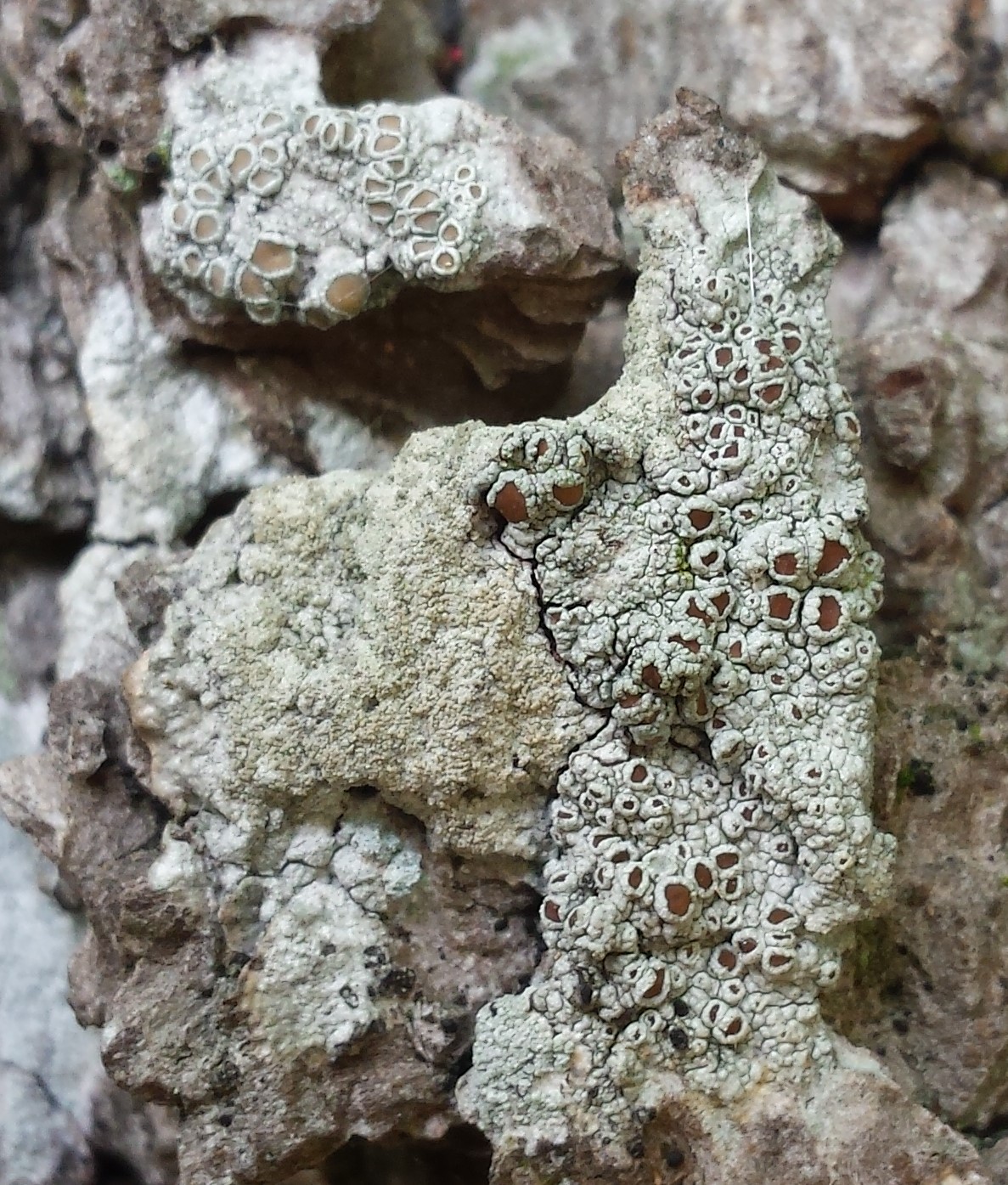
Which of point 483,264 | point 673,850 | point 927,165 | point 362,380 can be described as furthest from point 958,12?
point 673,850

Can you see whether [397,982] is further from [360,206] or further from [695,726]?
[360,206]

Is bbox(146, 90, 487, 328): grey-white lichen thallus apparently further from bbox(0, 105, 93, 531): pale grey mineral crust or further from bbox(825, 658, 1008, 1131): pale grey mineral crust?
bbox(825, 658, 1008, 1131): pale grey mineral crust

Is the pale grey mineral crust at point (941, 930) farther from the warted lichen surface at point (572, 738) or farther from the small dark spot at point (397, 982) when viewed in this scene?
the small dark spot at point (397, 982)

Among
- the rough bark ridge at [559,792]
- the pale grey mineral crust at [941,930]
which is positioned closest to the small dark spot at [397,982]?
the rough bark ridge at [559,792]

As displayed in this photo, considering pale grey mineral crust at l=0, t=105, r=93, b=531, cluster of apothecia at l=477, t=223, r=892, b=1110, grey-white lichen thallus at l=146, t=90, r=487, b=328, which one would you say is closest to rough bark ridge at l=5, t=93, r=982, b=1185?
cluster of apothecia at l=477, t=223, r=892, b=1110

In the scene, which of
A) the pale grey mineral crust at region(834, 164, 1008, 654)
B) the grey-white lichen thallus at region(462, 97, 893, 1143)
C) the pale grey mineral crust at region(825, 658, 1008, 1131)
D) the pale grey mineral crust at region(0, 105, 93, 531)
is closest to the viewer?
the grey-white lichen thallus at region(462, 97, 893, 1143)

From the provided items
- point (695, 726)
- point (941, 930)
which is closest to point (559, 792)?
point (695, 726)

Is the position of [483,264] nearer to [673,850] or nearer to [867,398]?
Result: [867,398]
